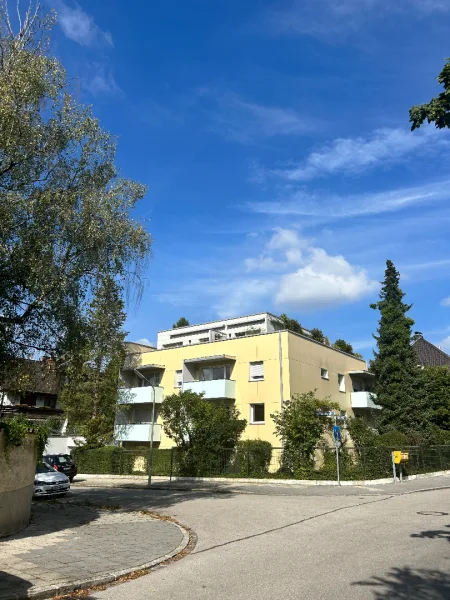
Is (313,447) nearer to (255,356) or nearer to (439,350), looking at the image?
(255,356)

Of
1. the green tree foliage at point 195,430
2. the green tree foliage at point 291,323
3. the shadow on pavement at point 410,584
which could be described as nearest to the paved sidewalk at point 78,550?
the shadow on pavement at point 410,584

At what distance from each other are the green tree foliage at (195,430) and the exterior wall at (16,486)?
15.4 meters

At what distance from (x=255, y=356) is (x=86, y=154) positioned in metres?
20.1

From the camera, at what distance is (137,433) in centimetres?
3447

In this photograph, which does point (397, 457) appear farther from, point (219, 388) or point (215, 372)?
point (215, 372)

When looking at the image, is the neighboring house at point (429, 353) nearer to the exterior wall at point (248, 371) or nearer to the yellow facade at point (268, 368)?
the yellow facade at point (268, 368)

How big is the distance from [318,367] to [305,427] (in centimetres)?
910

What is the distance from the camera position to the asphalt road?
19.7ft

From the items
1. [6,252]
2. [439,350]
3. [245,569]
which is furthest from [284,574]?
[439,350]

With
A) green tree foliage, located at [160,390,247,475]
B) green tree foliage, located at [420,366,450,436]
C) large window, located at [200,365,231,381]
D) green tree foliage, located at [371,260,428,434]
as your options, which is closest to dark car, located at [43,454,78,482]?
green tree foliage, located at [160,390,247,475]

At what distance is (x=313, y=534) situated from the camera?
1005cm

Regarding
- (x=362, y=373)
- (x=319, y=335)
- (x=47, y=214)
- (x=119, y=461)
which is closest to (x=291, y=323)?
(x=319, y=335)

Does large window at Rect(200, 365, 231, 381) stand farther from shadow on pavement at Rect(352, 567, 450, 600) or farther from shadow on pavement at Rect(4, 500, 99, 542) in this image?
shadow on pavement at Rect(352, 567, 450, 600)

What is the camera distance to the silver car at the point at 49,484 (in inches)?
738
